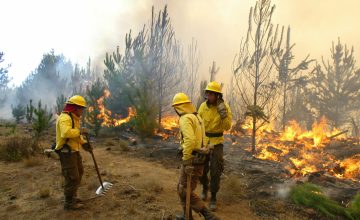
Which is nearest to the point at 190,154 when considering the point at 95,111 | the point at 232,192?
the point at 232,192

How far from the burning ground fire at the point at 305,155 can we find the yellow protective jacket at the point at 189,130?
15.1ft

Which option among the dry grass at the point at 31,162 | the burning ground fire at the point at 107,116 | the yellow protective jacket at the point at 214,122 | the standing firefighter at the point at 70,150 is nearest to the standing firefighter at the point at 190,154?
the yellow protective jacket at the point at 214,122

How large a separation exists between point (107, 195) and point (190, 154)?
2695 mm

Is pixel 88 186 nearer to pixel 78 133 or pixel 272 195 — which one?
pixel 78 133

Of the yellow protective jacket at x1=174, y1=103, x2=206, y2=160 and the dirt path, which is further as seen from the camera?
the dirt path

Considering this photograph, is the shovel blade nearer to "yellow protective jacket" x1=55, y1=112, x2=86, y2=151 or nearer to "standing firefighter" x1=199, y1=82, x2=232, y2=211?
"yellow protective jacket" x1=55, y1=112, x2=86, y2=151

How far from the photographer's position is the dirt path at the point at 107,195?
5.05 metres

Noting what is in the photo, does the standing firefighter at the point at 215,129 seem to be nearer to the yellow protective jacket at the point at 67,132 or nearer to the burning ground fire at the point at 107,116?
the yellow protective jacket at the point at 67,132

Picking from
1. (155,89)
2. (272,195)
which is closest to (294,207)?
(272,195)

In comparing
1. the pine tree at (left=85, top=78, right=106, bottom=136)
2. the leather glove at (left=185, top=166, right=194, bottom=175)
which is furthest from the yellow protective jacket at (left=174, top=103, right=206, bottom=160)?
the pine tree at (left=85, top=78, right=106, bottom=136)

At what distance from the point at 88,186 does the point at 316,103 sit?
65.5ft

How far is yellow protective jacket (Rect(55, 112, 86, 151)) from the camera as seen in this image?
4.88 meters

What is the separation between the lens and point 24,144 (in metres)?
9.38

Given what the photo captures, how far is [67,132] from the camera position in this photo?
4.86 meters
